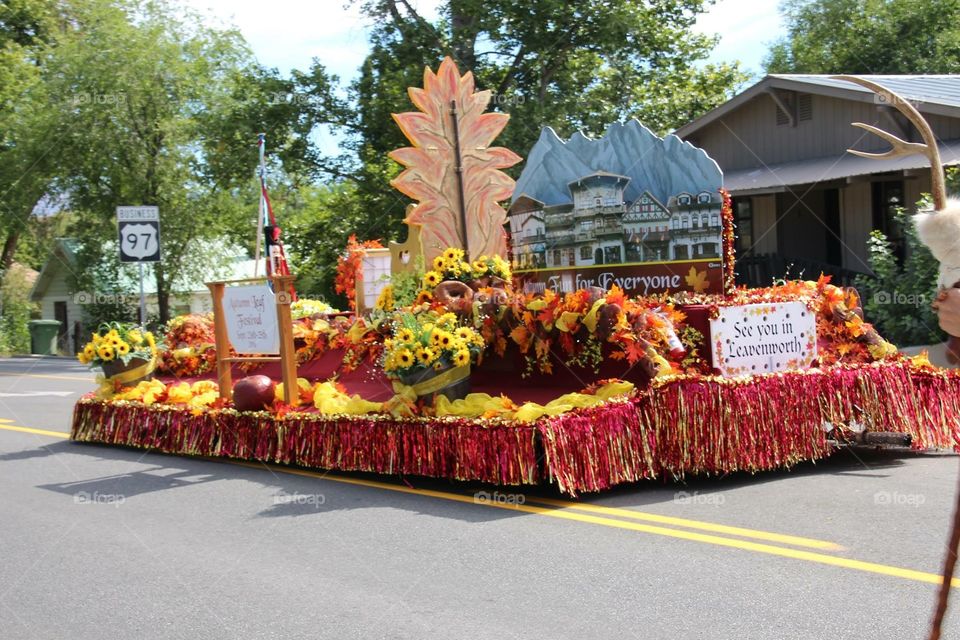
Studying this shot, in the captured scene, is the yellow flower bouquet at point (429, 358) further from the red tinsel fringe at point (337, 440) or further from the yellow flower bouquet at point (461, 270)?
the yellow flower bouquet at point (461, 270)

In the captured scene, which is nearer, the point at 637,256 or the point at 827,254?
the point at 637,256

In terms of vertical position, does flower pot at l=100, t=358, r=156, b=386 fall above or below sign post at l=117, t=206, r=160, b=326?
below

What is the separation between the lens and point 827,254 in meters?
21.1

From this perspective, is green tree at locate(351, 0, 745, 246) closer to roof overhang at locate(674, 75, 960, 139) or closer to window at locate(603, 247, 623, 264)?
roof overhang at locate(674, 75, 960, 139)

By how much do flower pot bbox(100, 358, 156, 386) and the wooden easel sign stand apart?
139 cm

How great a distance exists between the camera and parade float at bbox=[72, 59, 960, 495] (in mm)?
7312

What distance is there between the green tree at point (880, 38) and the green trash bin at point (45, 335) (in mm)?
30635

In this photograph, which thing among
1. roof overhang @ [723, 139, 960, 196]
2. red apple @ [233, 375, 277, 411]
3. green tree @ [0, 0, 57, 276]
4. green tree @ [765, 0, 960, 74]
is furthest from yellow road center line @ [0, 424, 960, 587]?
green tree @ [765, 0, 960, 74]

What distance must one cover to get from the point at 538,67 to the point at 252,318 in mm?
17882

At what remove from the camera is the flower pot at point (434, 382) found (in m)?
7.89

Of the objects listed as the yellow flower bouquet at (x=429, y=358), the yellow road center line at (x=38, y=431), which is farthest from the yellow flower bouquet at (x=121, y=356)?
the yellow flower bouquet at (x=429, y=358)

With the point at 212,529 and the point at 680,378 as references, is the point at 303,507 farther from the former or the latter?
the point at 680,378

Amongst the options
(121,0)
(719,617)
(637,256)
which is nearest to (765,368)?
(637,256)

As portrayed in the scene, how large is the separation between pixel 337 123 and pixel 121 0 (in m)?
9.27
